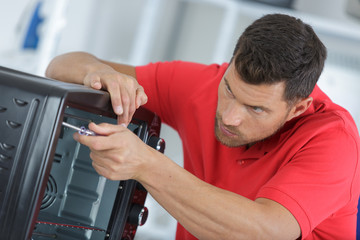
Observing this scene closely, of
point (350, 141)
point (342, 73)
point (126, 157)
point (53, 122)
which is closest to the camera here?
point (53, 122)

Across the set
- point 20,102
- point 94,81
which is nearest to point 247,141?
point 94,81

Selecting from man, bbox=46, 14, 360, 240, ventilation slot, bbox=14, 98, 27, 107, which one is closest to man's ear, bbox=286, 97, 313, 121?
man, bbox=46, 14, 360, 240

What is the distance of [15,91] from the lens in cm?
75

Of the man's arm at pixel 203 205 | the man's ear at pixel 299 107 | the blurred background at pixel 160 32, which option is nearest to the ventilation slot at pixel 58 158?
the man's arm at pixel 203 205

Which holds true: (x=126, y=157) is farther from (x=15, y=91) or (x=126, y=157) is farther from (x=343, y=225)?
(x=343, y=225)

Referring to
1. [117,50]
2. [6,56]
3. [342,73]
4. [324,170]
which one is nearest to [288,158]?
[324,170]

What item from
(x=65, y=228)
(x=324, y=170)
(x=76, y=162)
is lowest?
(x=65, y=228)

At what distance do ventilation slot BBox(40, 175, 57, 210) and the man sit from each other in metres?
0.16

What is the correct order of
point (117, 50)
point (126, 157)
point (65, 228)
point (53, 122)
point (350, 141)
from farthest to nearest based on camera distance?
point (117, 50) → point (350, 141) → point (65, 228) → point (126, 157) → point (53, 122)

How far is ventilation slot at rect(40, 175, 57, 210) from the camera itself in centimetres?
100

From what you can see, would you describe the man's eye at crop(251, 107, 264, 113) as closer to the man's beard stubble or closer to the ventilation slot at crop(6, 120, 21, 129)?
the man's beard stubble

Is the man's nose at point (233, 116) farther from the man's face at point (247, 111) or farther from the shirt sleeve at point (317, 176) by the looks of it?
the shirt sleeve at point (317, 176)

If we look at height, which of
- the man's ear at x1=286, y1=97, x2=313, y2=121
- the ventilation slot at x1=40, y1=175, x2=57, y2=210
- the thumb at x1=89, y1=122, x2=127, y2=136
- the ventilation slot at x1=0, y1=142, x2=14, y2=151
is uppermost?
the man's ear at x1=286, y1=97, x2=313, y2=121

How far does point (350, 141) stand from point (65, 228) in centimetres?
63
